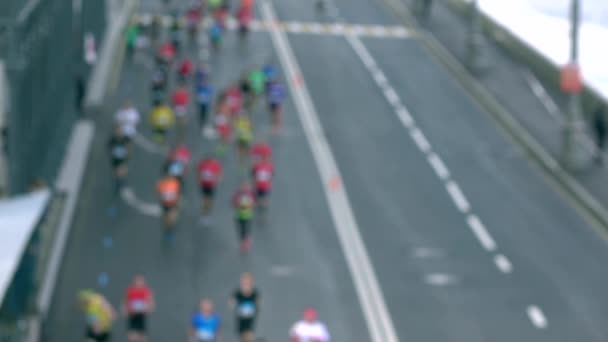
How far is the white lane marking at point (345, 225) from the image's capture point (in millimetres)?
27766

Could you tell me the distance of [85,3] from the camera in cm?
4594

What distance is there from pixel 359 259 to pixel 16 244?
10.3 meters

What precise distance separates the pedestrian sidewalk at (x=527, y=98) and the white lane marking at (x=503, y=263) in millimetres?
4751

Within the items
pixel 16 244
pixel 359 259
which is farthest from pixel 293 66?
pixel 16 244

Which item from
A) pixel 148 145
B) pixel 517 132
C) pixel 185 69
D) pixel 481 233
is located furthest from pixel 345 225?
pixel 185 69

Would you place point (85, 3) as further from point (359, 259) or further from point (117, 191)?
point (359, 259)

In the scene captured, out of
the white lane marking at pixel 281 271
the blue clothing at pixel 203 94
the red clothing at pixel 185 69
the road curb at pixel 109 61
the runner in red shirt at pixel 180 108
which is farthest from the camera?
the road curb at pixel 109 61

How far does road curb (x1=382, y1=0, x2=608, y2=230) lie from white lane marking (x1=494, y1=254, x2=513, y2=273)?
142 inches

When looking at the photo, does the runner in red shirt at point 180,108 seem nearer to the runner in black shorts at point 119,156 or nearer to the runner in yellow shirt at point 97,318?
the runner in black shorts at point 119,156

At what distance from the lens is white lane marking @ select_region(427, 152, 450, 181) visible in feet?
123

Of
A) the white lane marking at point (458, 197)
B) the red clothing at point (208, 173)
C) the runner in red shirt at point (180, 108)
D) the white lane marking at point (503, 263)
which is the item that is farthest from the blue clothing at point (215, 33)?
the white lane marking at point (503, 263)

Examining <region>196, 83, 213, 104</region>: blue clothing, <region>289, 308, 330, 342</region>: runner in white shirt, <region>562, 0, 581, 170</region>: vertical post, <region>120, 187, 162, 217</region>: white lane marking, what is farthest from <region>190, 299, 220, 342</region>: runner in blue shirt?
<region>196, 83, 213, 104</region>: blue clothing

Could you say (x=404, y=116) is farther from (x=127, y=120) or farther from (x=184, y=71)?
(x=127, y=120)

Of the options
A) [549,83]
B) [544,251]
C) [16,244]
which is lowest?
[549,83]
